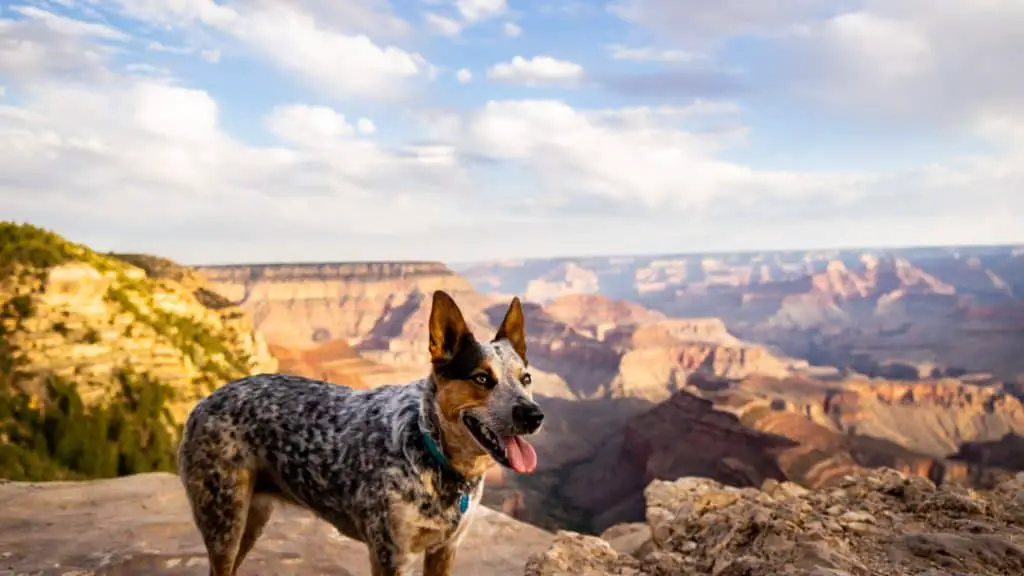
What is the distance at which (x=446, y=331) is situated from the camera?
4.30 m

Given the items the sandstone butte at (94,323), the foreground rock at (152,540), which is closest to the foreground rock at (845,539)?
the foreground rock at (152,540)

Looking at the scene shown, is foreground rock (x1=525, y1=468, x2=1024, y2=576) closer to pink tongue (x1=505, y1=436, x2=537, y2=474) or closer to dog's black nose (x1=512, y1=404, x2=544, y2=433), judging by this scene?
pink tongue (x1=505, y1=436, x2=537, y2=474)

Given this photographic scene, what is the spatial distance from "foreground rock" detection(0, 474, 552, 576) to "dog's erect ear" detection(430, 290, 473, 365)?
286cm

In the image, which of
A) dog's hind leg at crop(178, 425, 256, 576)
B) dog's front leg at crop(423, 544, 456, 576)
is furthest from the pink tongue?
dog's hind leg at crop(178, 425, 256, 576)

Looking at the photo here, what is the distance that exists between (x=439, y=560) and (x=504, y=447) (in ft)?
4.49

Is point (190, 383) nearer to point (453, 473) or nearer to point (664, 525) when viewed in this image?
point (664, 525)

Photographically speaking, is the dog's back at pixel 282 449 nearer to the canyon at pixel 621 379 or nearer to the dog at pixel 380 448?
the dog at pixel 380 448

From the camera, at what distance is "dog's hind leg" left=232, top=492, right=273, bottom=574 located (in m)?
5.38

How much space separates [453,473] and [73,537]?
6.51m

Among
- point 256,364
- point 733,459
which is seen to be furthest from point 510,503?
point 256,364

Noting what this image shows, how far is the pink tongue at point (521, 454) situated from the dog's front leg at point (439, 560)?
3.82ft

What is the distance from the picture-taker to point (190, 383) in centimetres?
3678

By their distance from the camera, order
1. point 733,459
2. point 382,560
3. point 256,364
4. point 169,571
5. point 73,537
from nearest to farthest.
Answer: point 382,560 → point 169,571 → point 73,537 → point 256,364 → point 733,459

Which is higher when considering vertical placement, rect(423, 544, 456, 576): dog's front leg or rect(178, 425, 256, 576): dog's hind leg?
rect(178, 425, 256, 576): dog's hind leg
